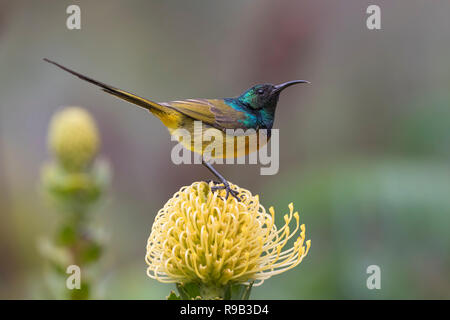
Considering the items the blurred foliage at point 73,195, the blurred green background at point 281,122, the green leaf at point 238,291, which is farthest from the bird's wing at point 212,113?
the blurred green background at point 281,122

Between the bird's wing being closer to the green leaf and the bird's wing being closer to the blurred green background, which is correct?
the green leaf

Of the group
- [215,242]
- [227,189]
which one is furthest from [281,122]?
[215,242]

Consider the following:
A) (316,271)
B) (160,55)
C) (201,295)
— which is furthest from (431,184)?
(160,55)

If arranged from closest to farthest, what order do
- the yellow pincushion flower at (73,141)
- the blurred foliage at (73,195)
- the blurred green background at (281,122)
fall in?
the blurred foliage at (73,195), the yellow pincushion flower at (73,141), the blurred green background at (281,122)

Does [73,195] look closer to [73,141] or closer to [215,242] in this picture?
[73,141]

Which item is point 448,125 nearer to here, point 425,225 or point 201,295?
point 425,225

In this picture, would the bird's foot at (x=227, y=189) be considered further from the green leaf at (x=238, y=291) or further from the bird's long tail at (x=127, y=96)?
the bird's long tail at (x=127, y=96)
